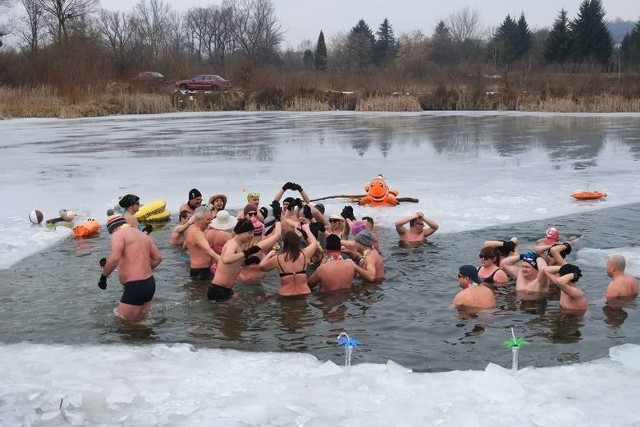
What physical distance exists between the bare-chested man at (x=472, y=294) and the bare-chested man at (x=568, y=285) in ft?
2.12

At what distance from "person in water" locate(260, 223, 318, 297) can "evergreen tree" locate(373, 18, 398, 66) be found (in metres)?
73.0

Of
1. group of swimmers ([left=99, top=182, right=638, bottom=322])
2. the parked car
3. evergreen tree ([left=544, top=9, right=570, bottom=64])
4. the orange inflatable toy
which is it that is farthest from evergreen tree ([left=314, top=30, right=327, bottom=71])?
group of swimmers ([left=99, top=182, right=638, bottom=322])

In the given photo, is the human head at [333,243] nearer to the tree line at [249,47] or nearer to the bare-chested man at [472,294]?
the bare-chested man at [472,294]

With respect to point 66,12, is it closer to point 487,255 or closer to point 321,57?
point 321,57

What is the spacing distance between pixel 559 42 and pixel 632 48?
32.0 ft

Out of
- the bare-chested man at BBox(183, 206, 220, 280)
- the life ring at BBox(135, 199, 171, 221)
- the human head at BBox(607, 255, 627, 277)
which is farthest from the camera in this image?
the life ring at BBox(135, 199, 171, 221)

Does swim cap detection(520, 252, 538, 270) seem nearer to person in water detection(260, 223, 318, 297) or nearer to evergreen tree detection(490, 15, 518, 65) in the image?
person in water detection(260, 223, 318, 297)

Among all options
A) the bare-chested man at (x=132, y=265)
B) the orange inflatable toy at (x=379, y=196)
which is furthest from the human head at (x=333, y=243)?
the orange inflatable toy at (x=379, y=196)

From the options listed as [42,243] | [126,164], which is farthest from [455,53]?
[42,243]

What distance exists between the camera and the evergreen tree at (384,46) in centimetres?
8106

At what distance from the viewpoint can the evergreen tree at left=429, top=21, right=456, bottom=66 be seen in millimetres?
77062

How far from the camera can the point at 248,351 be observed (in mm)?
5973

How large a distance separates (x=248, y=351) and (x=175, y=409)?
1352 mm

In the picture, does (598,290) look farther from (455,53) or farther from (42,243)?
(455,53)
